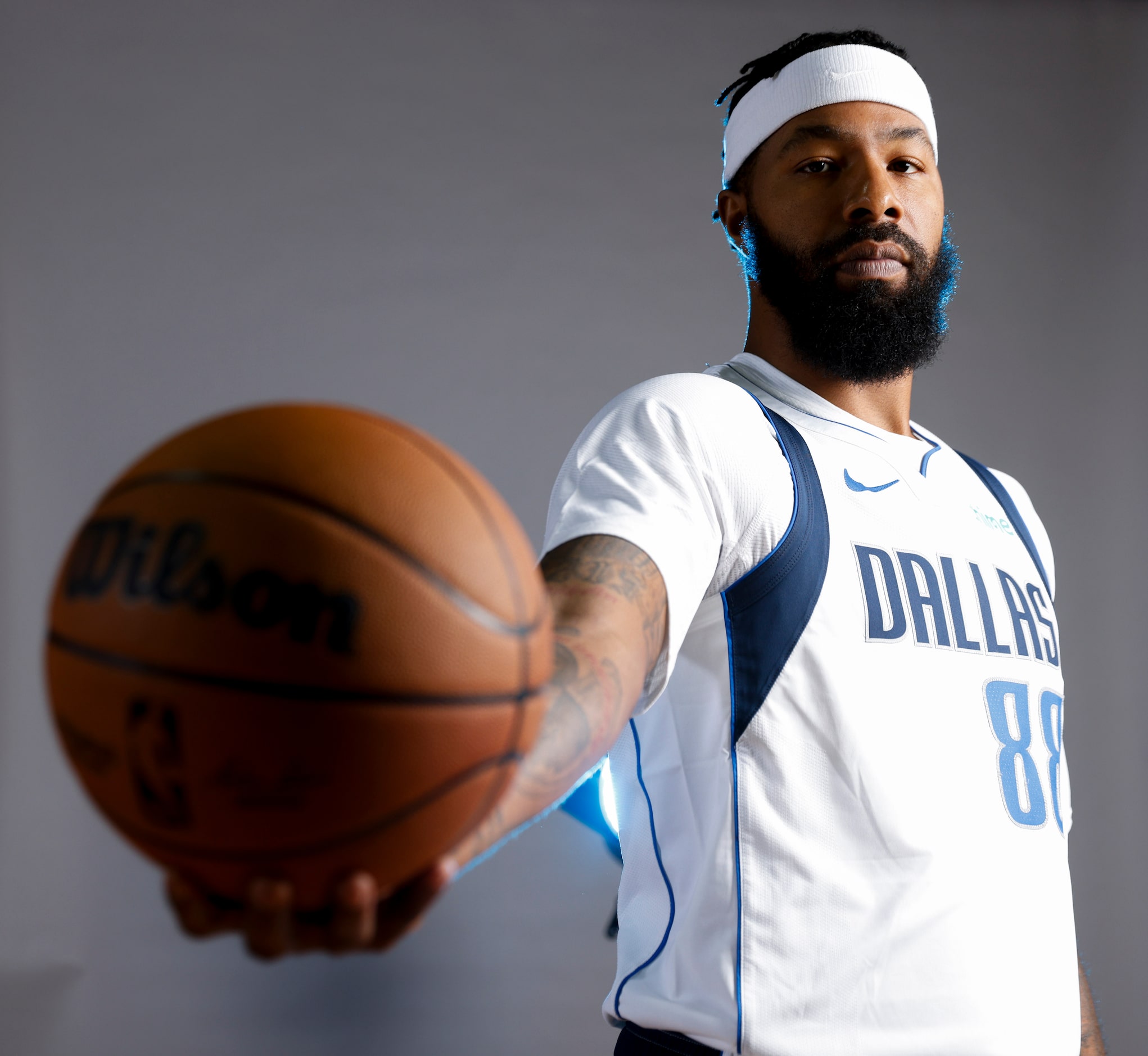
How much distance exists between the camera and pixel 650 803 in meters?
0.82

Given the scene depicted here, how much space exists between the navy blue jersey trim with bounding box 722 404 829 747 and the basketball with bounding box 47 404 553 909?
0.31 metres

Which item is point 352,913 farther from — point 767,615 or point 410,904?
point 767,615

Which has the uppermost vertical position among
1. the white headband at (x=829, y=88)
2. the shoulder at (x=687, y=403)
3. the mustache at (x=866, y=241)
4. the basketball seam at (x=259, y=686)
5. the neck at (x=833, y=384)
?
the white headband at (x=829, y=88)

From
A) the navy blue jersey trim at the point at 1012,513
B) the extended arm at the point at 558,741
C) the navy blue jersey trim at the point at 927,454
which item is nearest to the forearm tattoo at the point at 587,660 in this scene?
the extended arm at the point at 558,741

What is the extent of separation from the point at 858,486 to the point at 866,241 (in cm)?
29

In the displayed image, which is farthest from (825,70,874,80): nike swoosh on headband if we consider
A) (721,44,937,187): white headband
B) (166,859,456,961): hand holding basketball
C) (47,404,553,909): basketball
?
(166,859,456,961): hand holding basketball

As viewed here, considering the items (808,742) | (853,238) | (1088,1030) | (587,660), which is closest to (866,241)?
(853,238)

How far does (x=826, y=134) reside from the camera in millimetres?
1065

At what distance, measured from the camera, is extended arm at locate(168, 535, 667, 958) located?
0.45 meters

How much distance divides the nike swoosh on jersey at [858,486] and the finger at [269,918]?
60 centimetres

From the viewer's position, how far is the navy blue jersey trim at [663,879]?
78cm

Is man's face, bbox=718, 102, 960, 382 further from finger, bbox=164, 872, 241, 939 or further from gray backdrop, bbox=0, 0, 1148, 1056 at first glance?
gray backdrop, bbox=0, 0, 1148, 1056

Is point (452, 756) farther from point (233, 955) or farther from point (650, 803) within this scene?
point (233, 955)

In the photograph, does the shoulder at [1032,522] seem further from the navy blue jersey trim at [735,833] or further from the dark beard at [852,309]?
the navy blue jersey trim at [735,833]
